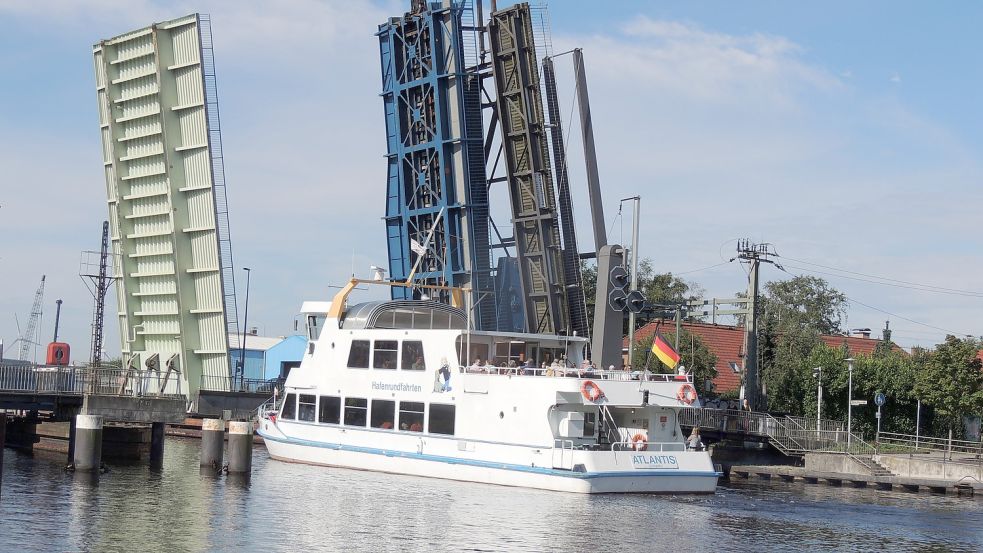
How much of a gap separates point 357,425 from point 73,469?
20.6ft

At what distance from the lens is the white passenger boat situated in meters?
24.4

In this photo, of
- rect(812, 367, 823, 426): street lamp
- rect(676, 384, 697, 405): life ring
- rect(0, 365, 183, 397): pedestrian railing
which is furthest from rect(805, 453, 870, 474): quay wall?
rect(0, 365, 183, 397): pedestrian railing

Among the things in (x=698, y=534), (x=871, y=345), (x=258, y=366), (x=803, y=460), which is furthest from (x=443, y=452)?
(x=258, y=366)

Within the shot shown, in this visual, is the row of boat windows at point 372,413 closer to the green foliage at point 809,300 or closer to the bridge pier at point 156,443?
the bridge pier at point 156,443

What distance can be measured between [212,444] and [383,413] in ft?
12.6

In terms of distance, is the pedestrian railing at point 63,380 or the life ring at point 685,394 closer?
the life ring at point 685,394

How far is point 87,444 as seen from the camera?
2491 centimetres

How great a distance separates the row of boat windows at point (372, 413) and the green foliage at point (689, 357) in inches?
812

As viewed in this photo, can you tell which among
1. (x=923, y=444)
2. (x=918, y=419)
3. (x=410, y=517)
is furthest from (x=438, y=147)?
(x=410, y=517)

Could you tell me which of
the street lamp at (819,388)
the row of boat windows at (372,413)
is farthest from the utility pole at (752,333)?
the row of boat windows at (372,413)

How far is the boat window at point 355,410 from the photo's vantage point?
2823 cm

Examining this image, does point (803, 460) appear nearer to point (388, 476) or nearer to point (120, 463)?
point (388, 476)

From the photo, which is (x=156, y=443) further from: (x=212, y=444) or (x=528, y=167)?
(x=528, y=167)

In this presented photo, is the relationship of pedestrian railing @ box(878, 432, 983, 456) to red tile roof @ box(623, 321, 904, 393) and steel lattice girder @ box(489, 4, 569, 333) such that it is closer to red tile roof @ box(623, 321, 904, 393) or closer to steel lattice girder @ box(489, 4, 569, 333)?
steel lattice girder @ box(489, 4, 569, 333)
